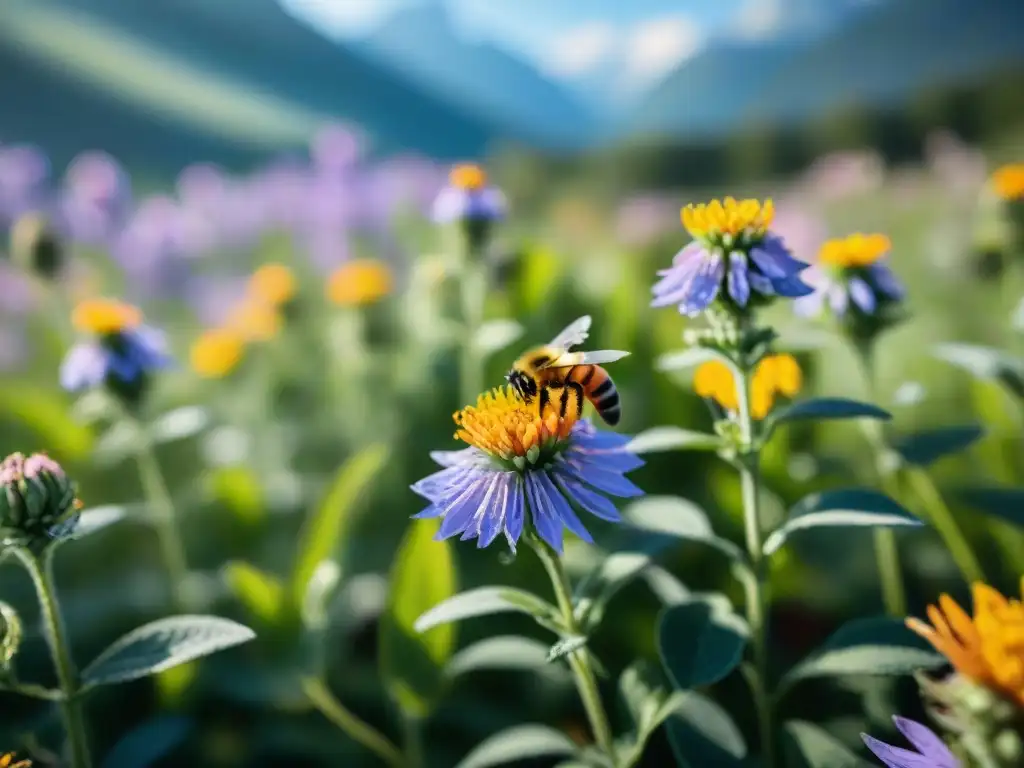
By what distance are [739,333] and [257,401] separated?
6.08ft

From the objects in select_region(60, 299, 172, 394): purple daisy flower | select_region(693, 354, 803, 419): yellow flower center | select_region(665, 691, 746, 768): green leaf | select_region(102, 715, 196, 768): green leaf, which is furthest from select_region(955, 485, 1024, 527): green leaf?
select_region(60, 299, 172, 394): purple daisy flower

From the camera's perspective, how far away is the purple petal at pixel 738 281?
90 centimetres

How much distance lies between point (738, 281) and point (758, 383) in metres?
0.34

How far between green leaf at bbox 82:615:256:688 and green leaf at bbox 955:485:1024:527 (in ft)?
3.38

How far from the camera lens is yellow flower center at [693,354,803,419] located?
1149mm

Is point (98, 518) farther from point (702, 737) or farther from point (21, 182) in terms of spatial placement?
point (21, 182)

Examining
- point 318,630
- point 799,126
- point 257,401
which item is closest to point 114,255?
point 257,401

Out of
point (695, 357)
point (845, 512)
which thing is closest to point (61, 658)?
point (695, 357)

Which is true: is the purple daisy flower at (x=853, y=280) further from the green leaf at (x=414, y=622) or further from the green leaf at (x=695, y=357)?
the green leaf at (x=414, y=622)

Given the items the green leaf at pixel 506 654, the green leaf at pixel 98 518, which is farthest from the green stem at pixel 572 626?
the green leaf at pixel 98 518

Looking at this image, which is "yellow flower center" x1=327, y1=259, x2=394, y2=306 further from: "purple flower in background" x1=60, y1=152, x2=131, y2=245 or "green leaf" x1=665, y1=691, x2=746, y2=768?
"green leaf" x1=665, y1=691, x2=746, y2=768

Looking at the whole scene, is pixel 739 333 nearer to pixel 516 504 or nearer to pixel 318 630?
pixel 516 504

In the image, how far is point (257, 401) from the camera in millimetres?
2465

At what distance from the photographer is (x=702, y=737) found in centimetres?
100
